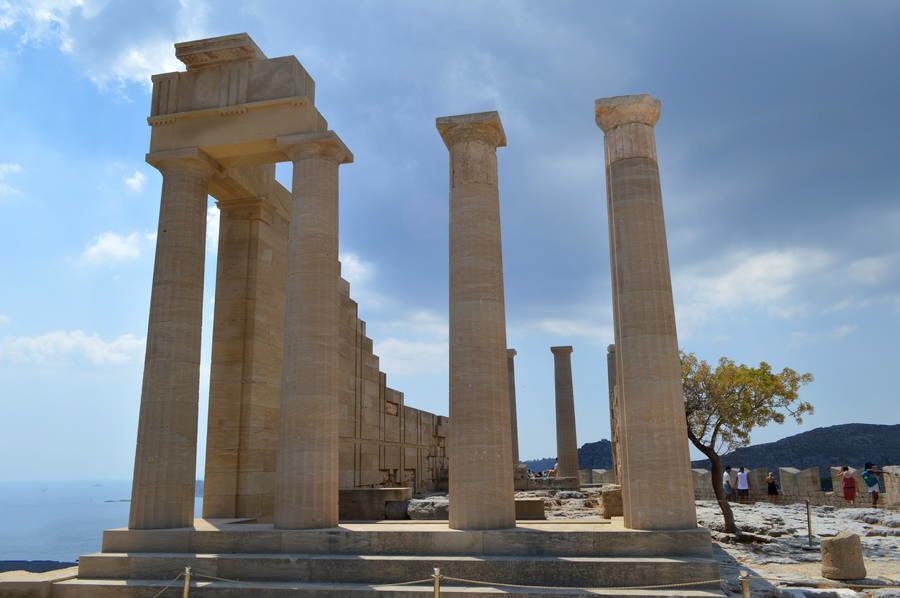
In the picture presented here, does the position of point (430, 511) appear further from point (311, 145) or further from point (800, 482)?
point (800, 482)

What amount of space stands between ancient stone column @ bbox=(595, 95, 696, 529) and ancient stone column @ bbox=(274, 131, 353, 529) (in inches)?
284

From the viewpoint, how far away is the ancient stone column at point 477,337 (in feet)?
50.4

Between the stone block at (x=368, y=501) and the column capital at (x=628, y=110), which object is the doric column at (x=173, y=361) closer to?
the stone block at (x=368, y=501)

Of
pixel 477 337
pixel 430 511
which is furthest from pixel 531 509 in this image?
pixel 477 337

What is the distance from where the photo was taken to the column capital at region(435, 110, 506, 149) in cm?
1745

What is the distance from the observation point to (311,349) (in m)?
17.0

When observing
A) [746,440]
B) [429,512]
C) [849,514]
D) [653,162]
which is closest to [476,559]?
[429,512]

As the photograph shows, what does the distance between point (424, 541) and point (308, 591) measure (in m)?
2.68

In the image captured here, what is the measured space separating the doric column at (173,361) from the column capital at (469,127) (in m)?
7.28

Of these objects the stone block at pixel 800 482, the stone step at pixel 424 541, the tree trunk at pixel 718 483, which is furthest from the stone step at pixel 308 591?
the stone block at pixel 800 482

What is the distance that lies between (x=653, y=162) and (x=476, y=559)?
10.2m

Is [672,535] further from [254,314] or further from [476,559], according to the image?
[254,314]

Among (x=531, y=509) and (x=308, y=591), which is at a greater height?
(x=531, y=509)

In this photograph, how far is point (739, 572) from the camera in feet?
52.4
